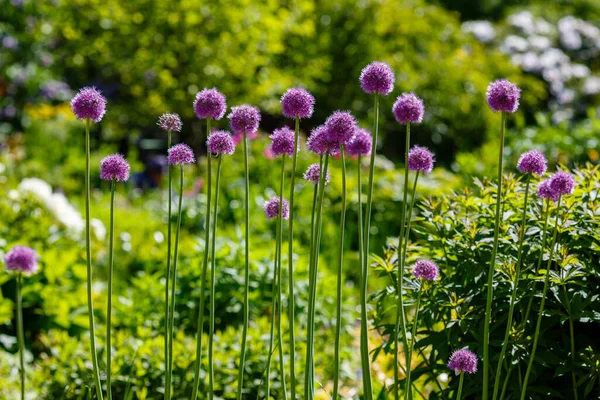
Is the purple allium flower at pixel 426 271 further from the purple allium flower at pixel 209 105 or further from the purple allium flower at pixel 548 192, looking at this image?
the purple allium flower at pixel 209 105

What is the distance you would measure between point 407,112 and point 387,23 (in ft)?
27.4

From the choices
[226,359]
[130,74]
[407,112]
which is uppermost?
[407,112]

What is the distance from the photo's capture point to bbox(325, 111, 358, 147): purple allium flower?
1518 millimetres

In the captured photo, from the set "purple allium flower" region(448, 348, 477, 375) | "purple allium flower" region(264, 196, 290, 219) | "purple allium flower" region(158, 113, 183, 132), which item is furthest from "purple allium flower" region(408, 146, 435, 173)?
"purple allium flower" region(158, 113, 183, 132)

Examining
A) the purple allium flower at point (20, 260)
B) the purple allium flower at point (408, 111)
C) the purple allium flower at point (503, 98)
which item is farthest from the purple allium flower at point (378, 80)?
the purple allium flower at point (20, 260)

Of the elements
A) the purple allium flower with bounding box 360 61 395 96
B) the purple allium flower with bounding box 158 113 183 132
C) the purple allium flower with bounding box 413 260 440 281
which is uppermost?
the purple allium flower with bounding box 360 61 395 96

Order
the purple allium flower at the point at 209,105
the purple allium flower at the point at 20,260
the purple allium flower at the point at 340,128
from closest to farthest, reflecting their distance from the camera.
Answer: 1. the purple allium flower at the point at 340,128
2. the purple allium flower at the point at 209,105
3. the purple allium flower at the point at 20,260

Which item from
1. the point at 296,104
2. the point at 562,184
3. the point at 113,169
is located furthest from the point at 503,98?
the point at 113,169

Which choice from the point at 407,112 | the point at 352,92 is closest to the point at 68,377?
the point at 407,112

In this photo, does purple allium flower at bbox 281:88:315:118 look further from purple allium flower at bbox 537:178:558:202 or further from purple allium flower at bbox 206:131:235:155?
purple allium flower at bbox 537:178:558:202

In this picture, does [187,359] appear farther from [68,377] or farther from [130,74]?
[130,74]

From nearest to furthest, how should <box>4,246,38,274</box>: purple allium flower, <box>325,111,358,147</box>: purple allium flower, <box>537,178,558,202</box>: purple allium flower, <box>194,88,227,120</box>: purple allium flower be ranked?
<box>325,111,358,147</box>: purple allium flower < <box>194,88,227,120</box>: purple allium flower < <box>537,178,558,202</box>: purple allium flower < <box>4,246,38,274</box>: purple allium flower

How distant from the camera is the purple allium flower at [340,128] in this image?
1518 mm

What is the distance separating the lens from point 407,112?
157 centimetres
